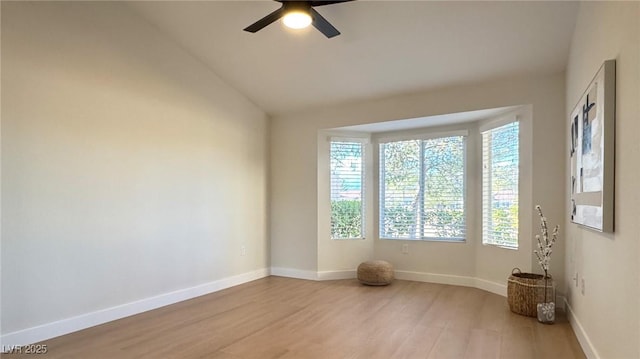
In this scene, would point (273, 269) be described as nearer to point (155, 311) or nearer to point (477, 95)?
point (155, 311)

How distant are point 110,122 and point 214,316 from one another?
209cm

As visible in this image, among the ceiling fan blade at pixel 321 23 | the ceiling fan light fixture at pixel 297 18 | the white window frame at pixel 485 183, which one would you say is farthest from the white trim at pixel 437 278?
the ceiling fan light fixture at pixel 297 18

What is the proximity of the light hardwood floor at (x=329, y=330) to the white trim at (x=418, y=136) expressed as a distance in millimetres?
1984

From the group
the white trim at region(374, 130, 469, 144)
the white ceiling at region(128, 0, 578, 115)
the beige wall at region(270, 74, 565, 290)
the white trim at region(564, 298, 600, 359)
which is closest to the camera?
the white trim at region(564, 298, 600, 359)

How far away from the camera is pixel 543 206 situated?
387cm

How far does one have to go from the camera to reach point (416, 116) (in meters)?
4.58

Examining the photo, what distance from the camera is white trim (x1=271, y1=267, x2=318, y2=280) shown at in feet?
17.3

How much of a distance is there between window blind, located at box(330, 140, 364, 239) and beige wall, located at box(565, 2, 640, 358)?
2940 millimetres

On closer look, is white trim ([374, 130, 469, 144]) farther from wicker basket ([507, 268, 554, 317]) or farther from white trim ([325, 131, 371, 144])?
wicker basket ([507, 268, 554, 317])

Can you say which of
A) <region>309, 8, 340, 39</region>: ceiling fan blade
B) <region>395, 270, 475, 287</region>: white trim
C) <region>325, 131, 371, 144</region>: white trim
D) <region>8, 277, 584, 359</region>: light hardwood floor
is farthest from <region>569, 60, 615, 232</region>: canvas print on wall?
<region>325, 131, 371, 144</region>: white trim

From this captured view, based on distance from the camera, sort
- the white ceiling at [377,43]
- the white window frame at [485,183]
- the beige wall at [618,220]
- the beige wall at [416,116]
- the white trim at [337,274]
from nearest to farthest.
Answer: the beige wall at [618,220], the white ceiling at [377,43], the beige wall at [416,116], the white window frame at [485,183], the white trim at [337,274]

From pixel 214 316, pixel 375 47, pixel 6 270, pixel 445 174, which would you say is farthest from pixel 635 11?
pixel 6 270

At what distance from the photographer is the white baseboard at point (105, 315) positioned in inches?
114

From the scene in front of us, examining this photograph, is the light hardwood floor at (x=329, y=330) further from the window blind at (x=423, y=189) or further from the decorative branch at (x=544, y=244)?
the window blind at (x=423, y=189)
